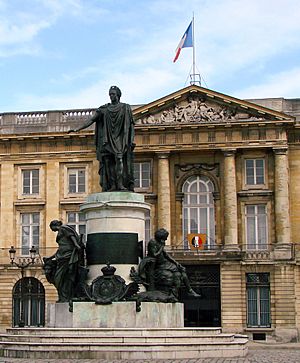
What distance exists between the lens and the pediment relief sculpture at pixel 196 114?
53688mm

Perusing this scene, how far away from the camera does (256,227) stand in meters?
53.0

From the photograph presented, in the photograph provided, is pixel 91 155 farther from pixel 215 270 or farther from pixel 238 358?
pixel 238 358

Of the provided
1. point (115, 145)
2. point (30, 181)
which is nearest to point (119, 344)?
point (115, 145)

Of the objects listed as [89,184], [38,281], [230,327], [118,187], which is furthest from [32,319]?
[118,187]

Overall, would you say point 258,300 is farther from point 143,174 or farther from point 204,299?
point 143,174

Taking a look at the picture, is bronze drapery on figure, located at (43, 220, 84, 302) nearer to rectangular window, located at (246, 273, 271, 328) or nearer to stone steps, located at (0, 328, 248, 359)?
stone steps, located at (0, 328, 248, 359)

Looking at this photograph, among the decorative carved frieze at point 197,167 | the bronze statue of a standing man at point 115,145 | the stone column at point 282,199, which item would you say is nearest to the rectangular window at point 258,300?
the stone column at point 282,199

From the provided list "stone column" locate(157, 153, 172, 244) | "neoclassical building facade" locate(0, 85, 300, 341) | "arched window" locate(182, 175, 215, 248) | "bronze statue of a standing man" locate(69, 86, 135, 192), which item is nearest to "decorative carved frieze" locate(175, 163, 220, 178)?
"neoclassical building facade" locate(0, 85, 300, 341)

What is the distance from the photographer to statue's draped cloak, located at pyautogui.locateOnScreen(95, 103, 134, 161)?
67.1 ft

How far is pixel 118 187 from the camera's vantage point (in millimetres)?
20203

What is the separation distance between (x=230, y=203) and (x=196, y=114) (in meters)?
6.28

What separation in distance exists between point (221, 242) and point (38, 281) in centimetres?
1262

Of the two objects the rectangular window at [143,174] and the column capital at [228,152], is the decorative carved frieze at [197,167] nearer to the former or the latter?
the column capital at [228,152]

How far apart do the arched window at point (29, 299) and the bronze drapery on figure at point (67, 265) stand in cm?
3558
